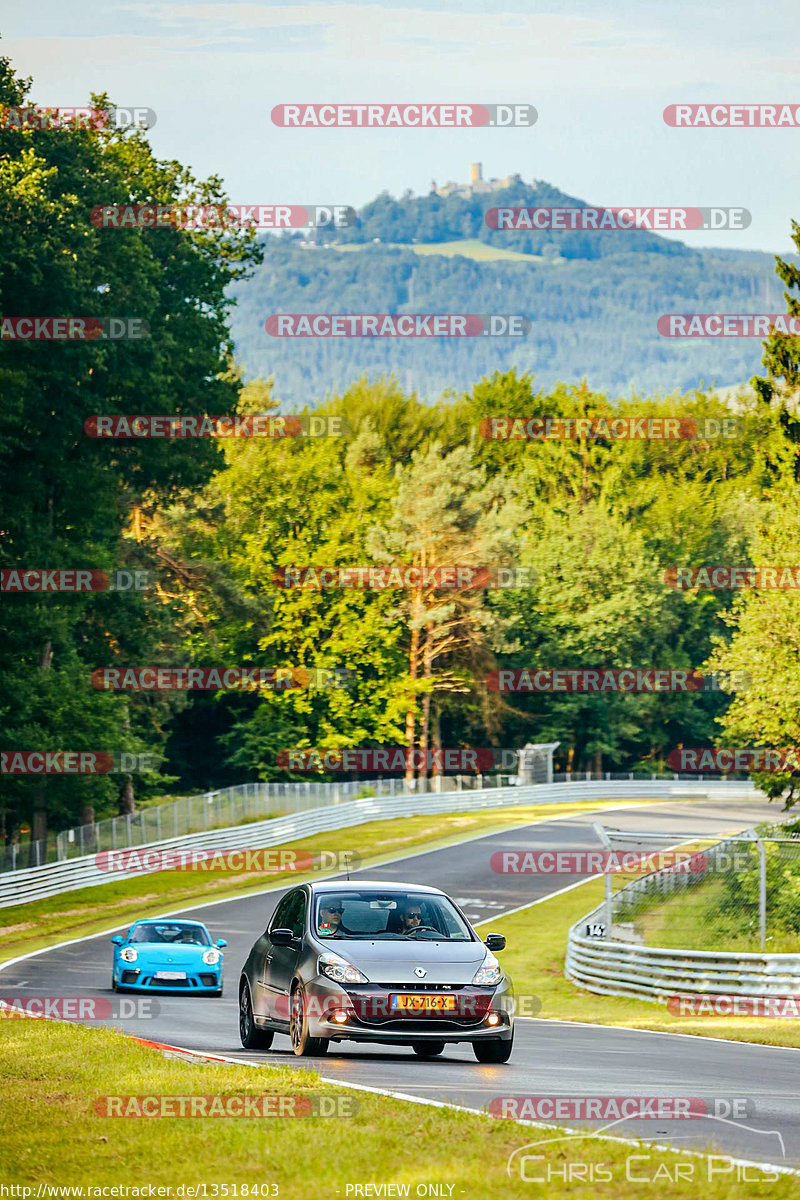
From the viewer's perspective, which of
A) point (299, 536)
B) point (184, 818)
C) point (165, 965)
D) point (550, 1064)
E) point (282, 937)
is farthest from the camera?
point (299, 536)

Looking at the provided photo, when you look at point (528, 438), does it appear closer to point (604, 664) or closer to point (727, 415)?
point (727, 415)

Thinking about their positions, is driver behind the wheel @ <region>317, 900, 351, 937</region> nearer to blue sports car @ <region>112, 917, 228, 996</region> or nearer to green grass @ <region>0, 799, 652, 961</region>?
blue sports car @ <region>112, 917, 228, 996</region>

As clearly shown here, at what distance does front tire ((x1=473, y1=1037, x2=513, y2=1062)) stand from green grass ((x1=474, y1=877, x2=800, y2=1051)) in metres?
5.58

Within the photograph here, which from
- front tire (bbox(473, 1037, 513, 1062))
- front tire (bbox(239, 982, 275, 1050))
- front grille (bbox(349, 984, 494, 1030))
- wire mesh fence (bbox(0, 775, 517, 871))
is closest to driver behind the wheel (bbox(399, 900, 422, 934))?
front grille (bbox(349, 984, 494, 1030))

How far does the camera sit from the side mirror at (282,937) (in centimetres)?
1449

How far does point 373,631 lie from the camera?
77.8 m

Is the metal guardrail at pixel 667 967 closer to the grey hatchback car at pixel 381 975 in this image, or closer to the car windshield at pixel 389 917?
the grey hatchback car at pixel 381 975

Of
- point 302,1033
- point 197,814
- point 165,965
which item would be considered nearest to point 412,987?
point 302,1033

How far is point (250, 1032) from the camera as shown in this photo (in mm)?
15570

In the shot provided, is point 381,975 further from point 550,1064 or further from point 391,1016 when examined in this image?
point 550,1064

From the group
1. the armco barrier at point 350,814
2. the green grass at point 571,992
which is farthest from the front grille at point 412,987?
the armco barrier at point 350,814

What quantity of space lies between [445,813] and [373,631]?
12703mm

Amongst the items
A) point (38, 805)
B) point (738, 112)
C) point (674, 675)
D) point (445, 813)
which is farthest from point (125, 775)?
point (674, 675)

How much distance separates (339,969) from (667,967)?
14.6 metres
